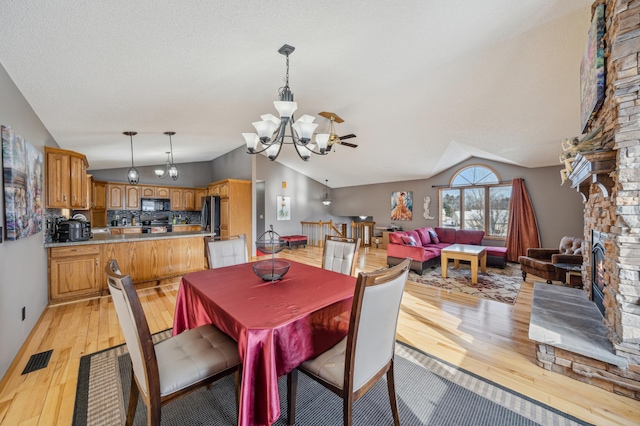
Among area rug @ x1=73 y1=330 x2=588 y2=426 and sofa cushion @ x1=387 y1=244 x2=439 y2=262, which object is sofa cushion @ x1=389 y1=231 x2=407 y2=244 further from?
area rug @ x1=73 y1=330 x2=588 y2=426

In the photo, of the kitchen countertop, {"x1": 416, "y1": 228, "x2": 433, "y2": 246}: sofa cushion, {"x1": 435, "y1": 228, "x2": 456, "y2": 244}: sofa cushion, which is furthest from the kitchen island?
{"x1": 435, "y1": 228, "x2": 456, "y2": 244}: sofa cushion

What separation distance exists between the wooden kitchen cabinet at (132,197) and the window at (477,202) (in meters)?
8.63

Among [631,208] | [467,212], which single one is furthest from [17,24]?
[467,212]

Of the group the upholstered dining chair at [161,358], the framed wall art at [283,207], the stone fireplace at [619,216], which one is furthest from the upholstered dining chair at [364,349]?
the framed wall art at [283,207]

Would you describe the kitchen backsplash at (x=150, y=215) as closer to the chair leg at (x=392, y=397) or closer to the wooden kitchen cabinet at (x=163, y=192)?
the wooden kitchen cabinet at (x=163, y=192)

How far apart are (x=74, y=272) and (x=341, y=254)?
12.3 feet

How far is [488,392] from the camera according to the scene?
183cm

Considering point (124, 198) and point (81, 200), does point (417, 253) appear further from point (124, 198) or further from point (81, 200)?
point (124, 198)

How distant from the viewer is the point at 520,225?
6.12 meters

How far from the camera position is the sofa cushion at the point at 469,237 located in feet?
20.6

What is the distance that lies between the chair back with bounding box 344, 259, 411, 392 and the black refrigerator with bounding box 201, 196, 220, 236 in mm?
5738

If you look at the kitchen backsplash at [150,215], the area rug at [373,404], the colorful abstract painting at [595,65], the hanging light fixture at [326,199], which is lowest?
the area rug at [373,404]

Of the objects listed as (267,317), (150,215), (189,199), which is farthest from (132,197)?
(267,317)

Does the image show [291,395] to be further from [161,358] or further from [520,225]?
[520,225]
